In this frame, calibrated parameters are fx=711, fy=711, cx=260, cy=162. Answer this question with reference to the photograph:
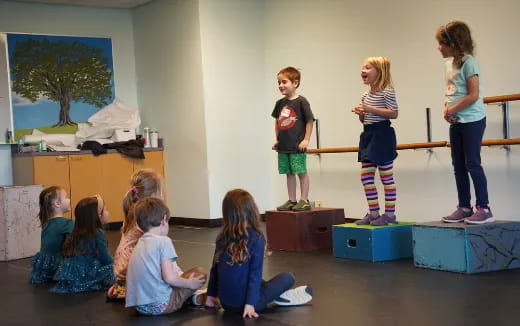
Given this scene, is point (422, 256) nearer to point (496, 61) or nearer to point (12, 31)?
point (496, 61)

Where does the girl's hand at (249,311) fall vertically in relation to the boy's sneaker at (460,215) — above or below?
below

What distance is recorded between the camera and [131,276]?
12.1ft

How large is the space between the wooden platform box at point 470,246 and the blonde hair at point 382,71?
1114mm

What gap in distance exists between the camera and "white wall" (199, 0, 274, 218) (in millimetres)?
7941

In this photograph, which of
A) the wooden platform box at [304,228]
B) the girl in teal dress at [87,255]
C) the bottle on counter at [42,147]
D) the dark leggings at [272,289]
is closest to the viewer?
the dark leggings at [272,289]

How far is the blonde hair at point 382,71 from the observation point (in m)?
5.12

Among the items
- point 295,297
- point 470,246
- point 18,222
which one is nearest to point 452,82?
point 470,246

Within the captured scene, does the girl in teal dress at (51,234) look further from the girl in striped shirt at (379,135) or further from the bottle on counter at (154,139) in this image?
the bottle on counter at (154,139)

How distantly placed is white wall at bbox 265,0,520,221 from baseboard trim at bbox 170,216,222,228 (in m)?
0.81

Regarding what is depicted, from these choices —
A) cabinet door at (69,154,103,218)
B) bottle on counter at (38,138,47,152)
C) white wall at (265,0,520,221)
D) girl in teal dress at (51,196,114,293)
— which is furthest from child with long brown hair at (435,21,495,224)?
bottle on counter at (38,138,47,152)

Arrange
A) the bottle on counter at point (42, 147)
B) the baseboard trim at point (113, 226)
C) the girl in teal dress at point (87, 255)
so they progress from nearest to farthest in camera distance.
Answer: the girl in teal dress at point (87, 255), the bottle on counter at point (42, 147), the baseboard trim at point (113, 226)

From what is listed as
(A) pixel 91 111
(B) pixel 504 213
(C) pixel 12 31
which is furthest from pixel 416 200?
(C) pixel 12 31

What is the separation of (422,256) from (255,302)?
1578 millimetres

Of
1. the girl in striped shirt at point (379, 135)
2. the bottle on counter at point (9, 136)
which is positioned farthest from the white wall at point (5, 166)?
the girl in striped shirt at point (379, 135)
